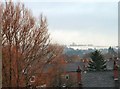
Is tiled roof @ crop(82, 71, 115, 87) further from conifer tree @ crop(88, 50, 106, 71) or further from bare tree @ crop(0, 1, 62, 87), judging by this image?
bare tree @ crop(0, 1, 62, 87)

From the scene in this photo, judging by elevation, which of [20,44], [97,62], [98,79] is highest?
[20,44]

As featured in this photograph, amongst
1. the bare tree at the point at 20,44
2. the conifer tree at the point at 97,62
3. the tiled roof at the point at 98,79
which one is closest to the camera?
the bare tree at the point at 20,44

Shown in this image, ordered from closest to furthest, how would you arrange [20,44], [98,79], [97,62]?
[20,44], [98,79], [97,62]

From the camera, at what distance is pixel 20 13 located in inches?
429

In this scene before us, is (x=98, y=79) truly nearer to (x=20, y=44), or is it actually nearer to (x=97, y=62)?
(x=97, y=62)

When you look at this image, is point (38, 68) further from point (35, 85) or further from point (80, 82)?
point (80, 82)

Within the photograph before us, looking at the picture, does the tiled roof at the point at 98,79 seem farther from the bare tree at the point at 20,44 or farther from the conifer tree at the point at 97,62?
the bare tree at the point at 20,44

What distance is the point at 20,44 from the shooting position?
10.6m

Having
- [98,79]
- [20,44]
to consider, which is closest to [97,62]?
[98,79]

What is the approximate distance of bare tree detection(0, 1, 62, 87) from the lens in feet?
34.4

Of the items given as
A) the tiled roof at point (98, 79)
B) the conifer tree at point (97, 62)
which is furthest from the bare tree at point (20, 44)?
the conifer tree at point (97, 62)

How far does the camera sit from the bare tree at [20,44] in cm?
1048

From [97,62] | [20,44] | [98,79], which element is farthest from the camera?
[97,62]

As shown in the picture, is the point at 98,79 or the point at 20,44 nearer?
the point at 20,44
